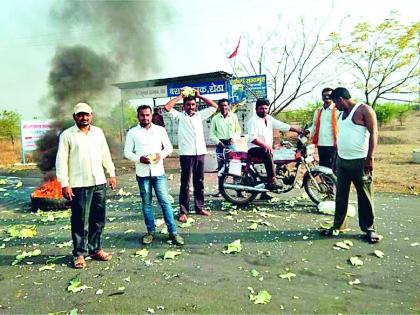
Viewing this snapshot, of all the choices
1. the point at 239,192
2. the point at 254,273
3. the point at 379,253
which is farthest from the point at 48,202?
the point at 379,253

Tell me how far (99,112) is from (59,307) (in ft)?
45.0

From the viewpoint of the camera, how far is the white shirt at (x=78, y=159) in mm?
4137

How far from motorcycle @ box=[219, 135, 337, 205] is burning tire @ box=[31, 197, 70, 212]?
3.28 meters

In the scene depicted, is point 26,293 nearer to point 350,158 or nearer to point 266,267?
point 266,267

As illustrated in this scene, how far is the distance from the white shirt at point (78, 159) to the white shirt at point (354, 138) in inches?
127

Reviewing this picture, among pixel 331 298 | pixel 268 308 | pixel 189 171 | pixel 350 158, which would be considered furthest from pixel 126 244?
pixel 350 158

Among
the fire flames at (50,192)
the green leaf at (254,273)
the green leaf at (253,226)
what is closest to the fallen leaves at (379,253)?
the green leaf at (254,273)

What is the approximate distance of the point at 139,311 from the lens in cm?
320

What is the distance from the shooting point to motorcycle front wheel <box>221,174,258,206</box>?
22.8ft

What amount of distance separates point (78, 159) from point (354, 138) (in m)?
3.50

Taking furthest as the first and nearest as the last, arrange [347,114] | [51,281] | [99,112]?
1. [99,112]
2. [347,114]
3. [51,281]

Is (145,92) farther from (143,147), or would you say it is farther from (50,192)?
(143,147)

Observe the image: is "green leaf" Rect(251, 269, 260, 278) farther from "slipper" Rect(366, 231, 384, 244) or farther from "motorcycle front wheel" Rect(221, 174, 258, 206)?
"motorcycle front wheel" Rect(221, 174, 258, 206)

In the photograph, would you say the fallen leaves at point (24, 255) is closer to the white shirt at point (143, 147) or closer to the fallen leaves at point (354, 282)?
the white shirt at point (143, 147)
